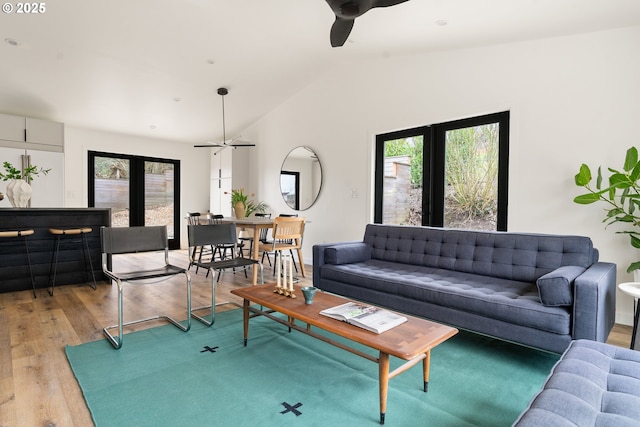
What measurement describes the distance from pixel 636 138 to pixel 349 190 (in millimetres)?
3274

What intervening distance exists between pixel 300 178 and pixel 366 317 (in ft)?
14.6

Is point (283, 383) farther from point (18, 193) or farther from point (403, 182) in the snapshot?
point (18, 193)

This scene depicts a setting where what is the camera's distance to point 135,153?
735 centimetres

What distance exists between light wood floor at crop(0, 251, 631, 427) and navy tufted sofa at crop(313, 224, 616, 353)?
31.5 inches

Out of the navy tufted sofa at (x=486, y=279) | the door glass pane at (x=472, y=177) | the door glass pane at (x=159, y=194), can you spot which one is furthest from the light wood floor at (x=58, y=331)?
the door glass pane at (x=159, y=194)

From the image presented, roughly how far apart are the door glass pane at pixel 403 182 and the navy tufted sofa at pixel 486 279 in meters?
0.99

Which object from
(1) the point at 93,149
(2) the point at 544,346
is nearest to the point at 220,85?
(1) the point at 93,149

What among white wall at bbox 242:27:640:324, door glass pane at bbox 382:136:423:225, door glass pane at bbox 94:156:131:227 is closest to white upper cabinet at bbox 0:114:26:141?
door glass pane at bbox 94:156:131:227

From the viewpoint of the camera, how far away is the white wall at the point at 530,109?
3.07 meters

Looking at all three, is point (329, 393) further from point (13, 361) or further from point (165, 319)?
point (13, 361)

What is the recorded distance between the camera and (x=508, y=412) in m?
1.72

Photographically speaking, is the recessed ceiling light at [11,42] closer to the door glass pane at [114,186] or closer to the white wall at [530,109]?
the door glass pane at [114,186]

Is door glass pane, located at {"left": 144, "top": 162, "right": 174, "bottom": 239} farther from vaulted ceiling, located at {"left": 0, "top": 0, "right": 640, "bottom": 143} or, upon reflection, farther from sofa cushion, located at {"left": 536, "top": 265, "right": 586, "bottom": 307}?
sofa cushion, located at {"left": 536, "top": 265, "right": 586, "bottom": 307}

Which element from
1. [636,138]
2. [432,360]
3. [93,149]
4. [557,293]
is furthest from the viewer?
[93,149]
